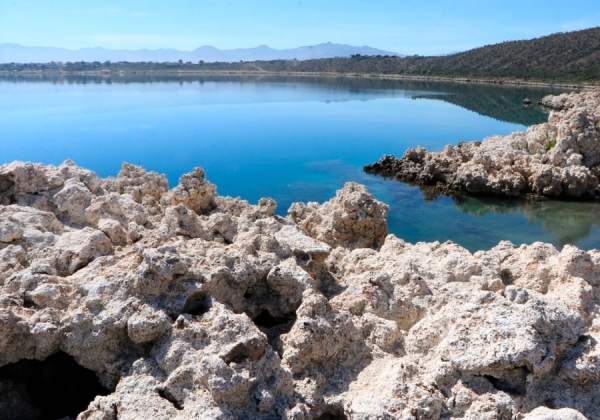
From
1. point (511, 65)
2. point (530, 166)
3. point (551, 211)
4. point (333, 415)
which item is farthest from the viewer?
point (511, 65)

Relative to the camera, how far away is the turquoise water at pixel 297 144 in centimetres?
1589

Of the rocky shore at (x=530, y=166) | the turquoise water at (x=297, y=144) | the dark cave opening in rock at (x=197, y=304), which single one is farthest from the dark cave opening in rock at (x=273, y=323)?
the rocky shore at (x=530, y=166)

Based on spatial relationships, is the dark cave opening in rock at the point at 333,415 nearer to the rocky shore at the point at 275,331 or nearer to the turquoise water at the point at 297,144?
the rocky shore at the point at 275,331

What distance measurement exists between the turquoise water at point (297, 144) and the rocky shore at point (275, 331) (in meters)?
9.22

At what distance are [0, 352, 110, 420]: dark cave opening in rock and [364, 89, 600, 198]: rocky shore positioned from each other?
17.2 m

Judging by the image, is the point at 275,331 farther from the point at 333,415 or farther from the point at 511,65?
the point at 511,65

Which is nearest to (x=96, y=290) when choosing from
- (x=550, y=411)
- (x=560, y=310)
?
(x=550, y=411)

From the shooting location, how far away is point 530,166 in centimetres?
1889

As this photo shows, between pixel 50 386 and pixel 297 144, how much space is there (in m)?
25.5

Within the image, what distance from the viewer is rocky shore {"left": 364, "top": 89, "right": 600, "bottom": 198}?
58.1 ft

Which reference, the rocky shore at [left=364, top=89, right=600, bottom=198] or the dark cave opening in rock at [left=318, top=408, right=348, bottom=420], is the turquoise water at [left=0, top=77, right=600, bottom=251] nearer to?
the rocky shore at [left=364, top=89, right=600, bottom=198]

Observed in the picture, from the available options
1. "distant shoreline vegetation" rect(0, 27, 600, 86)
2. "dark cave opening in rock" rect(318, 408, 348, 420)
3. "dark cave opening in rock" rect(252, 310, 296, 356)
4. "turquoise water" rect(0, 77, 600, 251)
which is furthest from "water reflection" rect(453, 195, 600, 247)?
"distant shoreline vegetation" rect(0, 27, 600, 86)

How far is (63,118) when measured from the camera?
35.7 m

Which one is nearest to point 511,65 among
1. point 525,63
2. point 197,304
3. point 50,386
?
point 525,63
